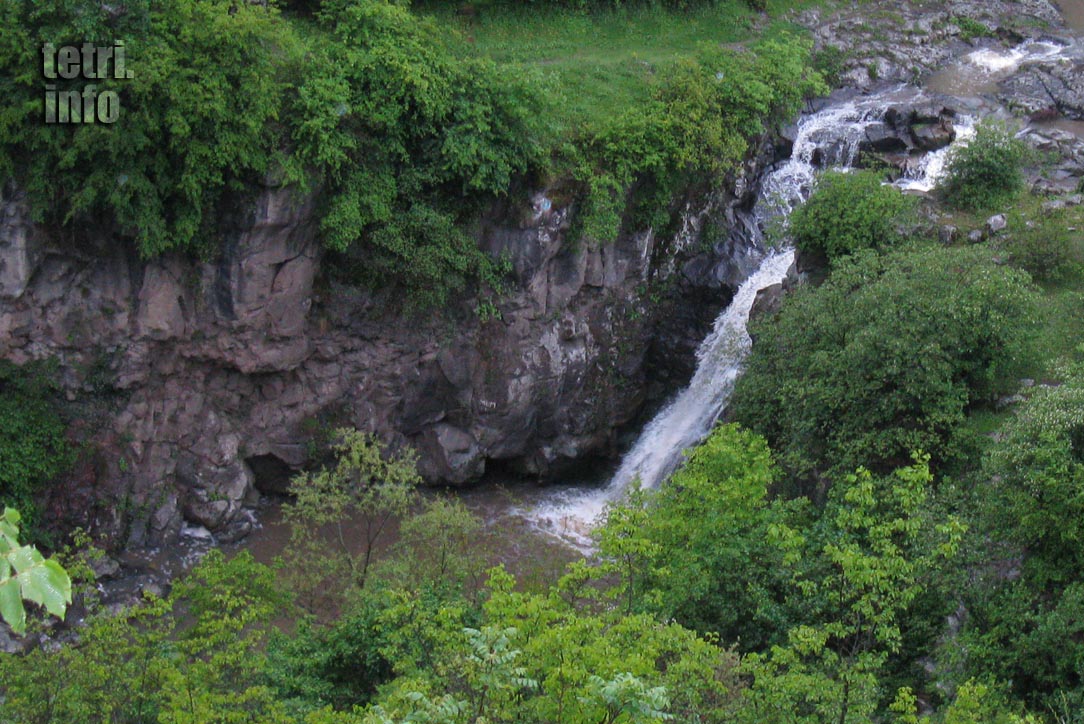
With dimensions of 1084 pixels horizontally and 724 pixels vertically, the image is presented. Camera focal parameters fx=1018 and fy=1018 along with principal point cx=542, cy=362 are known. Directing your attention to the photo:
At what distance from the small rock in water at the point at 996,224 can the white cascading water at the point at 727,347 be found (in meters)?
3.01

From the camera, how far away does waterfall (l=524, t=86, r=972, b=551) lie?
26.2m

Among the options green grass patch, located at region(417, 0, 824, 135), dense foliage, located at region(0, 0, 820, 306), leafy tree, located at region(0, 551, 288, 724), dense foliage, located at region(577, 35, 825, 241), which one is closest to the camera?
leafy tree, located at region(0, 551, 288, 724)

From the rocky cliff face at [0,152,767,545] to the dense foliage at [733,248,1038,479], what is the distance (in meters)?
6.64

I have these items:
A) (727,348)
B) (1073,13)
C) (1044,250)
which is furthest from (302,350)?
(1073,13)

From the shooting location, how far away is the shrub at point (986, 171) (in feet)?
88.8

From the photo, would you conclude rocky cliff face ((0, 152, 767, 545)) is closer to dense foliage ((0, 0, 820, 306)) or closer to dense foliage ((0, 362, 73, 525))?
dense foliage ((0, 362, 73, 525))

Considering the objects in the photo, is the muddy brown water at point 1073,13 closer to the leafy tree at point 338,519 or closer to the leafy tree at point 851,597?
the leafy tree at point 851,597

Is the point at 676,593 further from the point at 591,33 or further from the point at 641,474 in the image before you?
the point at 591,33

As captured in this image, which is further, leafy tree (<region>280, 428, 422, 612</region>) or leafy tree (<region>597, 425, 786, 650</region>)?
leafy tree (<region>280, 428, 422, 612</region>)

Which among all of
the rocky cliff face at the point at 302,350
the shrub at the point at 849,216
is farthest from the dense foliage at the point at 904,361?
the rocky cliff face at the point at 302,350

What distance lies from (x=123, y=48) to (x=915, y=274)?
54.3 feet

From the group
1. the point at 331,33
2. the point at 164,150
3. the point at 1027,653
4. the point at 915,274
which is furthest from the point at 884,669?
the point at 331,33

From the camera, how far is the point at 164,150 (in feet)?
69.4

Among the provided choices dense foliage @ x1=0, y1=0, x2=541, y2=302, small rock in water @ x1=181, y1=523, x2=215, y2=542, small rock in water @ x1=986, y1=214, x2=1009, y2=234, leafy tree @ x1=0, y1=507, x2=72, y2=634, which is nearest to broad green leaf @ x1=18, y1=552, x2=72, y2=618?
leafy tree @ x1=0, y1=507, x2=72, y2=634
